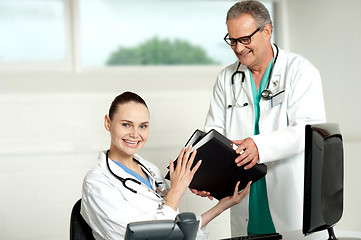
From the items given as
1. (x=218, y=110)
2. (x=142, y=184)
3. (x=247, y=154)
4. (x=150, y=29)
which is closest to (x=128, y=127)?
(x=142, y=184)

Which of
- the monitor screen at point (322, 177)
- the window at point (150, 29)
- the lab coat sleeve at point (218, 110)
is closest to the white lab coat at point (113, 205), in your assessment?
the monitor screen at point (322, 177)

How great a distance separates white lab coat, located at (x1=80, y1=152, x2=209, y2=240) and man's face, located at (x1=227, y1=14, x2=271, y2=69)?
79 cm

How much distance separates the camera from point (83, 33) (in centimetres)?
376

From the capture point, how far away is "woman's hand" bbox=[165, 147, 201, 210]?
6.36 ft

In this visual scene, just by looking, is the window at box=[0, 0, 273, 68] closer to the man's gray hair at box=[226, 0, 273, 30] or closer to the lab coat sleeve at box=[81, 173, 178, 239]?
the man's gray hair at box=[226, 0, 273, 30]

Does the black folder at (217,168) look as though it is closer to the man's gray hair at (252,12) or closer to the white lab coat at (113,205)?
the white lab coat at (113,205)

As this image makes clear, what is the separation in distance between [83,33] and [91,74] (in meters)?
0.31

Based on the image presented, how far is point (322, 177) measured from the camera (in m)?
1.66

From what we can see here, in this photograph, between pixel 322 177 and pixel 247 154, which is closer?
pixel 322 177

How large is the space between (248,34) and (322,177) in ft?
2.90

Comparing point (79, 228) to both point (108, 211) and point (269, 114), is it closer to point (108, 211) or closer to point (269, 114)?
point (108, 211)

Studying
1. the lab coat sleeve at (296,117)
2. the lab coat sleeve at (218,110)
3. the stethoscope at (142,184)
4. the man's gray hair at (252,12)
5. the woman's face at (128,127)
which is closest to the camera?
the stethoscope at (142,184)

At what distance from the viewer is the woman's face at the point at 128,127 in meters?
2.05

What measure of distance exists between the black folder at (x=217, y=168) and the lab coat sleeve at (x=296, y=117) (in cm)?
11
